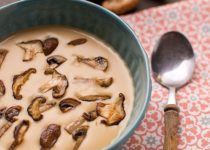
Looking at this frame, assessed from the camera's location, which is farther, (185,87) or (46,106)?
(185,87)

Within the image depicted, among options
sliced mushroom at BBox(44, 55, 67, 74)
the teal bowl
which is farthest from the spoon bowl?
sliced mushroom at BBox(44, 55, 67, 74)

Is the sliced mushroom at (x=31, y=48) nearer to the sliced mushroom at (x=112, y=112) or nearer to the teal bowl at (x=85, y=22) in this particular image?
the teal bowl at (x=85, y=22)

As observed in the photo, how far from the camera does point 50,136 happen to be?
1.06 m

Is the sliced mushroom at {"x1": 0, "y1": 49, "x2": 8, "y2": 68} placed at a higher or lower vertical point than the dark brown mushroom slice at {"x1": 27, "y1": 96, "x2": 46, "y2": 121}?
higher

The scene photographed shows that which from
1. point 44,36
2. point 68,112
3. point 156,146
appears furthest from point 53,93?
point 156,146

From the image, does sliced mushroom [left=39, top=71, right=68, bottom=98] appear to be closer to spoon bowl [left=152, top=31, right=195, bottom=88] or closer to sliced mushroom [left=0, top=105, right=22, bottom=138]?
sliced mushroom [left=0, top=105, right=22, bottom=138]

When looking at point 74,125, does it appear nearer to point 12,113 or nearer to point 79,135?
point 79,135

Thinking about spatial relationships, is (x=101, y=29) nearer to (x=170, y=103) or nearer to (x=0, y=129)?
(x=170, y=103)

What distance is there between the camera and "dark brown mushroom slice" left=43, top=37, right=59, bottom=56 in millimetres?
1238

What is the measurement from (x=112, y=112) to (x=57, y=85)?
15 centimetres

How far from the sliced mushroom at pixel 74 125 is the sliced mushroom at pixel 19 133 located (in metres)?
0.09

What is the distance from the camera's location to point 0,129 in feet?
3.58

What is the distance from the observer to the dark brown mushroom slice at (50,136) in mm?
1061

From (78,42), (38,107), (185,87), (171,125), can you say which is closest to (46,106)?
(38,107)
